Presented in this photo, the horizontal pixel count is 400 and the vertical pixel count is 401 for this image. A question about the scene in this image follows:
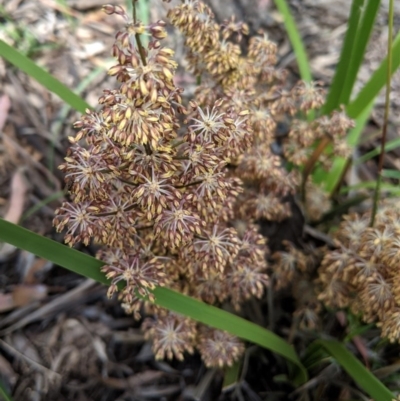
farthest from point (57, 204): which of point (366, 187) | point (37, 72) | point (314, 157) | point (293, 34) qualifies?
point (366, 187)

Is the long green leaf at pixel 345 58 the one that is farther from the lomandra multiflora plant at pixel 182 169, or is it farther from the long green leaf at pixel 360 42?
the lomandra multiflora plant at pixel 182 169

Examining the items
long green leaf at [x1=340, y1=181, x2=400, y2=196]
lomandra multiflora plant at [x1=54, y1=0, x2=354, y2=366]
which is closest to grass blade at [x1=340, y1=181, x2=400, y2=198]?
long green leaf at [x1=340, y1=181, x2=400, y2=196]

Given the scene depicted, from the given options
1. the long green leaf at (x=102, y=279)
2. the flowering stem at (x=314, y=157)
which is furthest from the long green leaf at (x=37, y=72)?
the flowering stem at (x=314, y=157)

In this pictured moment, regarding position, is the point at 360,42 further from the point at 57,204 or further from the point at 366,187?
the point at 57,204

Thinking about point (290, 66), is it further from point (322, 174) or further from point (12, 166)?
point (12, 166)

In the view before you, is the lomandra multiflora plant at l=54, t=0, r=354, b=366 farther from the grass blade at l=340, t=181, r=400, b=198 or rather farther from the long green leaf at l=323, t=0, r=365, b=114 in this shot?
the grass blade at l=340, t=181, r=400, b=198
